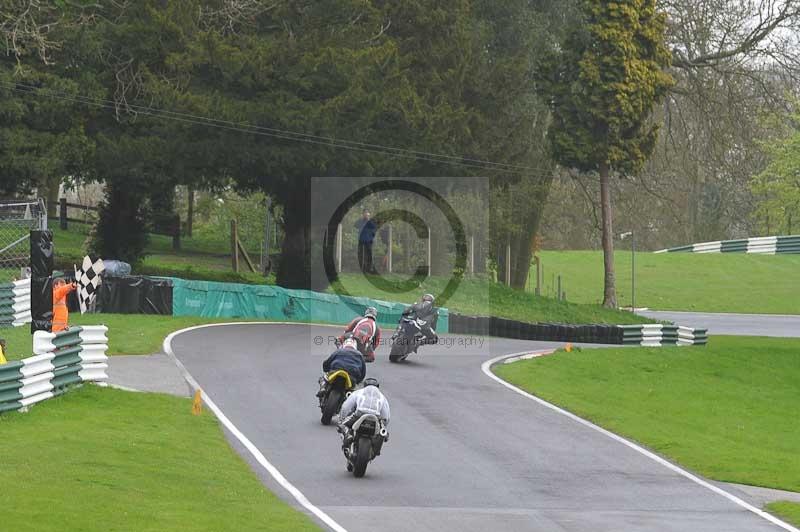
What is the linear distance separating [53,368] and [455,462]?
702cm

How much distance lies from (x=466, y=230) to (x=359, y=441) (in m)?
40.5

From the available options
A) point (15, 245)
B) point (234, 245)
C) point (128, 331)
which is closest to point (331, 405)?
point (128, 331)

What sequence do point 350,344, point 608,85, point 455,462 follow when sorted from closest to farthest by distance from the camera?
point 455,462
point 350,344
point 608,85

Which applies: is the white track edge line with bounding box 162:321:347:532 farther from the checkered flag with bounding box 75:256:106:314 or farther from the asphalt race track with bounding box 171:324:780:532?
the checkered flag with bounding box 75:256:106:314

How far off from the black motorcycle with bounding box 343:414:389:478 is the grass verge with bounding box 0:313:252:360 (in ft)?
34.8

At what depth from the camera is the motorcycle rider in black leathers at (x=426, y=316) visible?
1144 inches

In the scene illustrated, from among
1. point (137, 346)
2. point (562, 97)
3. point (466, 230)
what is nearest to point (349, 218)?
point (466, 230)

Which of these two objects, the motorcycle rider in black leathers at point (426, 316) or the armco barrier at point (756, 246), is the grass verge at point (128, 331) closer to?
the motorcycle rider in black leathers at point (426, 316)

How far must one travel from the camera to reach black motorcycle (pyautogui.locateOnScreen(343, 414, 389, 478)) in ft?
54.1

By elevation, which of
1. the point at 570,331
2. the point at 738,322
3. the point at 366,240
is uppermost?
the point at 366,240

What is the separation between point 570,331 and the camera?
41344 millimetres

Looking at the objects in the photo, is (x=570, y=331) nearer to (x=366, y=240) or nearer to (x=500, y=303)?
(x=500, y=303)

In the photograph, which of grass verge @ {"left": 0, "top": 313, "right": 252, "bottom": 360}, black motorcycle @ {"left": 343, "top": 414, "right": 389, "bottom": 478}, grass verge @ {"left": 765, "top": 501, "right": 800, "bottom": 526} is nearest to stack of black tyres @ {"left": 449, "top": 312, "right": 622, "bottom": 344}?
grass verge @ {"left": 0, "top": 313, "right": 252, "bottom": 360}

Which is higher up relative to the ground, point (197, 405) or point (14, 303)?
point (14, 303)
